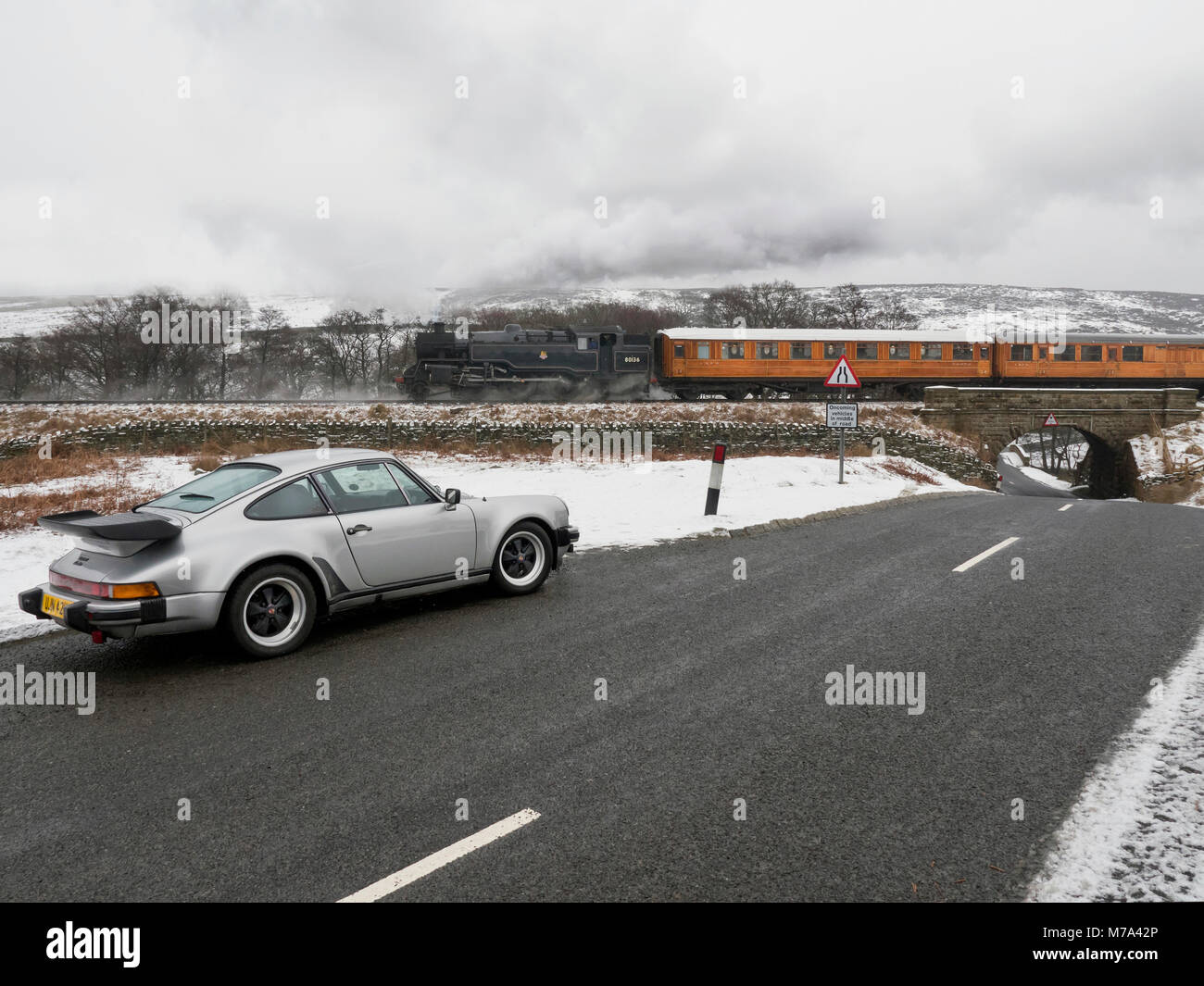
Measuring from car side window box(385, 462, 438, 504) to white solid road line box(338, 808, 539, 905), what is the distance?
3.34m

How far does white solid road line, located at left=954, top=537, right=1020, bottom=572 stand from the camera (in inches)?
297

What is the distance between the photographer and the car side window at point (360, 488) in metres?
5.31

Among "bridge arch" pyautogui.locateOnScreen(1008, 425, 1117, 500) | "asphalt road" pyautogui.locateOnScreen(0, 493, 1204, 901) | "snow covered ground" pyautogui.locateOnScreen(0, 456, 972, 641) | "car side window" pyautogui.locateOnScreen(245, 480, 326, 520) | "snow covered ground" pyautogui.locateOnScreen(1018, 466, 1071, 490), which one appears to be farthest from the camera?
"snow covered ground" pyautogui.locateOnScreen(1018, 466, 1071, 490)

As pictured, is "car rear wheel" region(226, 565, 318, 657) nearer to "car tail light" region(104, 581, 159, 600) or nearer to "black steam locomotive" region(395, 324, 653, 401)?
"car tail light" region(104, 581, 159, 600)

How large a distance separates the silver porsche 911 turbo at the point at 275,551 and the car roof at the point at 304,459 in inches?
0.5

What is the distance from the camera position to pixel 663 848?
265 cm

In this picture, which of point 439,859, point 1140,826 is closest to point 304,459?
point 439,859

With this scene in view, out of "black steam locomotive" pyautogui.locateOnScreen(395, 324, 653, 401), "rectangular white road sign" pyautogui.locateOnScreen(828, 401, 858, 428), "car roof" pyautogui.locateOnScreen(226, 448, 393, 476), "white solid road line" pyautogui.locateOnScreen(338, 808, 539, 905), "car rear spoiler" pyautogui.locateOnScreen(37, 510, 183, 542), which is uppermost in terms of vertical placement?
"black steam locomotive" pyautogui.locateOnScreen(395, 324, 653, 401)

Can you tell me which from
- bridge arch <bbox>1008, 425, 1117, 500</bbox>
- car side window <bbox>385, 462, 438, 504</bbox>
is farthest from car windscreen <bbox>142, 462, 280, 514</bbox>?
bridge arch <bbox>1008, 425, 1117, 500</bbox>

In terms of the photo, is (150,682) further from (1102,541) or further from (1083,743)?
(1102,541)

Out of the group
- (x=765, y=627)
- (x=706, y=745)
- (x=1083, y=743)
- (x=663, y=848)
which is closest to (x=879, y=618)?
(x=765, y=627)
